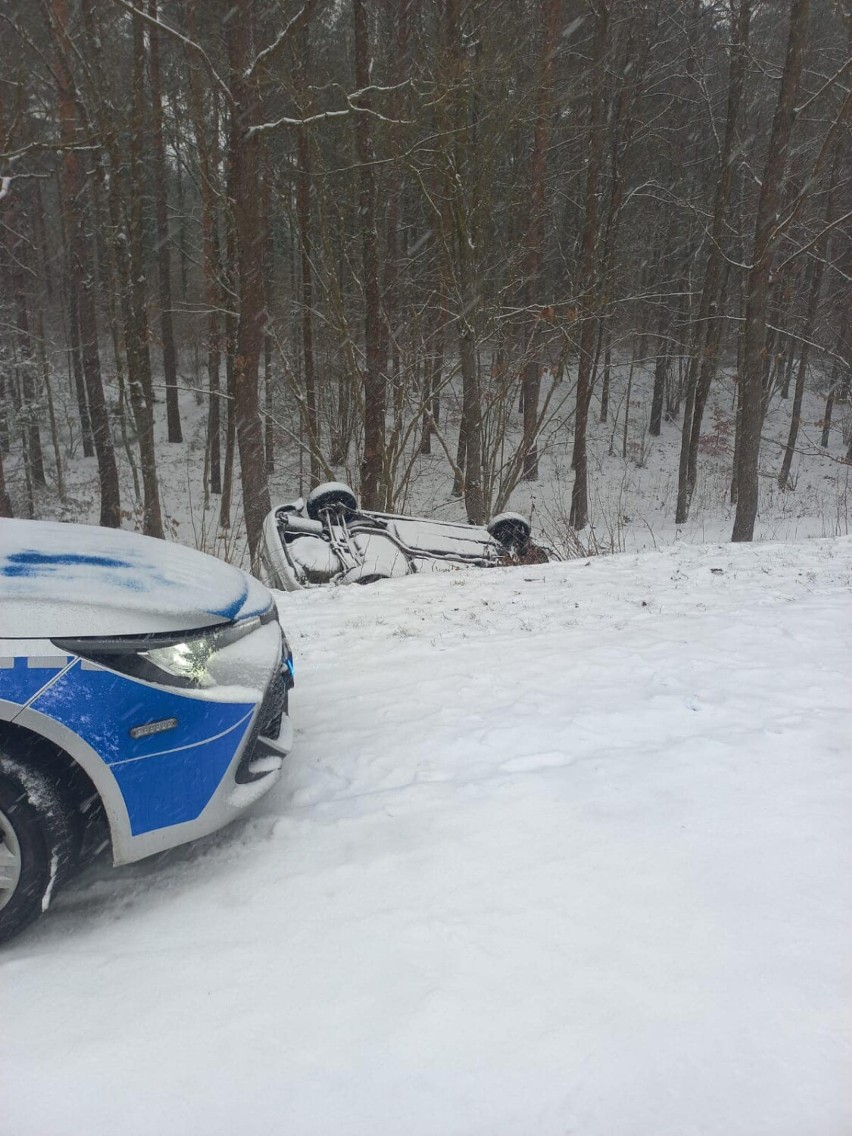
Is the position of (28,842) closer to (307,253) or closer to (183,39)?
(183,39)

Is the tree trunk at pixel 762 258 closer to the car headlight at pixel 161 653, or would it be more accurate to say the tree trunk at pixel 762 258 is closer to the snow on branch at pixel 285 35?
the snow on branch at pixel 285 35

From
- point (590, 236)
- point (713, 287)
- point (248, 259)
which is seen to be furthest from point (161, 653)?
point (713, 287)

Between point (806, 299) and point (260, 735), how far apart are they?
2739 cm

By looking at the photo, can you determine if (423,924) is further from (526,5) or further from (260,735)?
(526,5)

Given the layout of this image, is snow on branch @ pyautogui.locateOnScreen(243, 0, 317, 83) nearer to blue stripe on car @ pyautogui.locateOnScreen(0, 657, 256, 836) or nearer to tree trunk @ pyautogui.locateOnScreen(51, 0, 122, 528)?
tree trunk @ pyautogui.locateOnScreen(51, 0, 122, 528)

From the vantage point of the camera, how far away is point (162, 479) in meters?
24.2

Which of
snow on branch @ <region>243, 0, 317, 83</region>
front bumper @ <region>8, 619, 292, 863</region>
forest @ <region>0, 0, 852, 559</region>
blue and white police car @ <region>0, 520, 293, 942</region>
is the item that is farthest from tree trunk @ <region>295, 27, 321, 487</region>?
front bumper @ <region>8, 619, 292, 863</region>

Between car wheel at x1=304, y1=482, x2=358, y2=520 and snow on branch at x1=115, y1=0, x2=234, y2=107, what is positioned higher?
snow on branch at x1=115, y1=0, x2=234, y2=107

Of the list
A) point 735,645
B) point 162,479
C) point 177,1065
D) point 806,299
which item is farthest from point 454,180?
point 806,299

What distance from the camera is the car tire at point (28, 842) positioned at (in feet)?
7.15

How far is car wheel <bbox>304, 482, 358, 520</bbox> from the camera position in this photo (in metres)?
7.99

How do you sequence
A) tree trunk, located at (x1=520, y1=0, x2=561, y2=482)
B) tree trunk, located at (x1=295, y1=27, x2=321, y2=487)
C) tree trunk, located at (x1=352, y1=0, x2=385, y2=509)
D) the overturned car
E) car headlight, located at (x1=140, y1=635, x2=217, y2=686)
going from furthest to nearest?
tree trunk, located at (x1=295, y1=27, x2=321, y2=487) → tree trunk, located at (x1=520, y1=0, x2=561, y2=482) → tree trunk, located at (x1=352, y1=0, x2=385, y2=509) → the overturned car → car headlight, located at (x1=140, y1=635, x2=217, y2=686)

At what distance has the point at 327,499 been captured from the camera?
8047 millimetres

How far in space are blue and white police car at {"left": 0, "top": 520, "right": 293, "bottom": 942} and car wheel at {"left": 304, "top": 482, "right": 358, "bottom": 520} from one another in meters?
5.18
